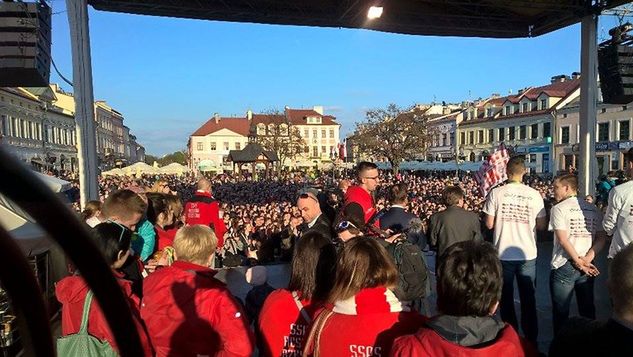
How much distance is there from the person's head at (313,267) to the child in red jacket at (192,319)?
1.13 feet

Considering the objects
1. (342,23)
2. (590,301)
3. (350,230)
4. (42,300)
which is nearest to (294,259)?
(350,230)

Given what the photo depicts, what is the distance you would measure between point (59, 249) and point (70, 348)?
6.17 ft

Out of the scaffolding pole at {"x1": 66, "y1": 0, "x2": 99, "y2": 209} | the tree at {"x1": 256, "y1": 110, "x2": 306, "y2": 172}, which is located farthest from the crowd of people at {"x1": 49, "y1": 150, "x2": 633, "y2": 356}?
the tree at {"x1": 256, "y1": 110, "x2": 306, "y2": 172}

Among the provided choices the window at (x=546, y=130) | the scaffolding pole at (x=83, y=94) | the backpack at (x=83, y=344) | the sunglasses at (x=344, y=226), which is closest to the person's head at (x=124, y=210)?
the backpack at (x=83, y=344)

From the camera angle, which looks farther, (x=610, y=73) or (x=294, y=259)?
(x=610, y=73)

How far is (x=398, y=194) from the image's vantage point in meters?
4.46

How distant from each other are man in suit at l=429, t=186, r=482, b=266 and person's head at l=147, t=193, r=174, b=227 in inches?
110

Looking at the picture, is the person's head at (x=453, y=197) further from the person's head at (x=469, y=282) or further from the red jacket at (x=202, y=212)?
the red jacket at (x=202, y=212)

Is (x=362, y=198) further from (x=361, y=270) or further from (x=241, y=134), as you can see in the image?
(x=241, y=134)

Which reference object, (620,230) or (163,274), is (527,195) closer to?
(620,230)

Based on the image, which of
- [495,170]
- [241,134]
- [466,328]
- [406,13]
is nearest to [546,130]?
[495,170]

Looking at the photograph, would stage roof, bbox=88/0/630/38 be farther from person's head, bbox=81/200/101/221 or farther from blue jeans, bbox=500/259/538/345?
blue jeans, bbox=500/259/538/345

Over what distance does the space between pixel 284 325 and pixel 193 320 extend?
1.50 ft

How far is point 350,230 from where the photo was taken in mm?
3596
